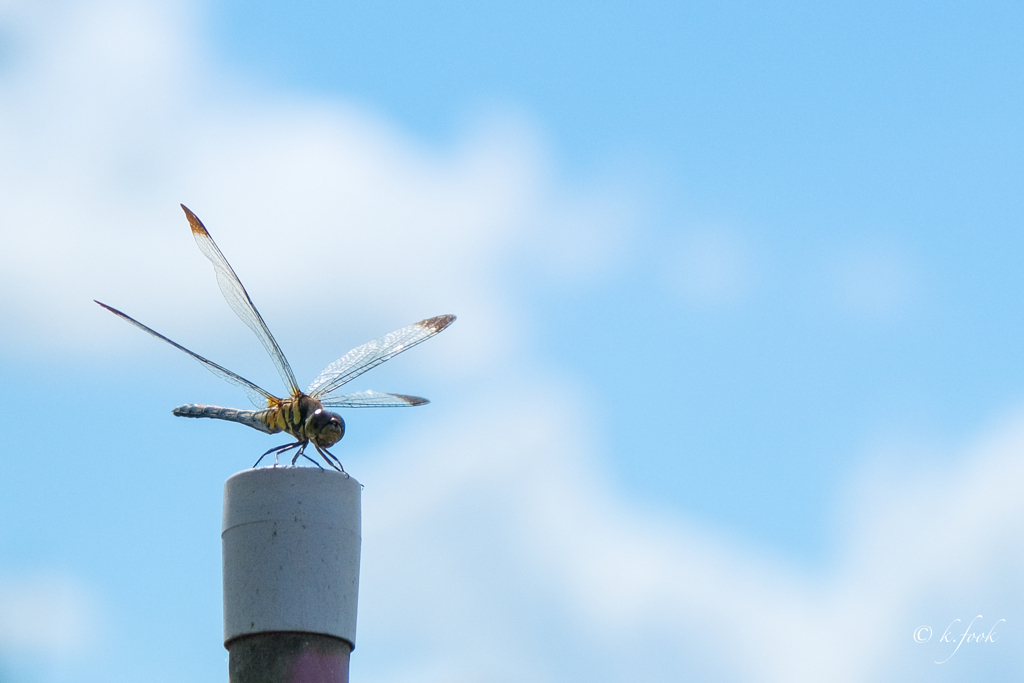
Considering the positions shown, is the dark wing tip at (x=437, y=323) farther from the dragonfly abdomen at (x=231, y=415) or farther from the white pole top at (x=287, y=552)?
the white pole top at (x=287, y=552)

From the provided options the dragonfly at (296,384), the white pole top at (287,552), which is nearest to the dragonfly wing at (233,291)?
the dragonfly at (296,384)

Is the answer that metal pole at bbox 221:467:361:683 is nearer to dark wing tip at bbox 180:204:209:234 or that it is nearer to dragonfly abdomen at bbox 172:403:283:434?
dragonfly abdomen at bbox 172:403:283:434

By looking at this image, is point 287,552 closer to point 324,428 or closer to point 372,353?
point 324,428

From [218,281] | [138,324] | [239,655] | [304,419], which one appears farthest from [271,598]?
[218,281]

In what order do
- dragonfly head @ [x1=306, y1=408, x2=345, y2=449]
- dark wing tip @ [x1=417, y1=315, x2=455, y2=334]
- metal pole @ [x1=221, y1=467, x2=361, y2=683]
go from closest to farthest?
metal pole @ [x1=221, y1=467, x2=361, y2=683]
dragonfly head @ [x1=306, y1=408, x2=345, y2=449]
dark wing tip @ [x1=417, y1=315, x2=455, y2=334]

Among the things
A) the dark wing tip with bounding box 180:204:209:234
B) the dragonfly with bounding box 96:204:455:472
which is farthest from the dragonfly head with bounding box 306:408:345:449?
the dark wing tip with bounding box 180:204:209:234

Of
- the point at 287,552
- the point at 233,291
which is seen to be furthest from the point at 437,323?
the point at 287,552

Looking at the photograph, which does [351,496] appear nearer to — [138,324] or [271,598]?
[271,598]
